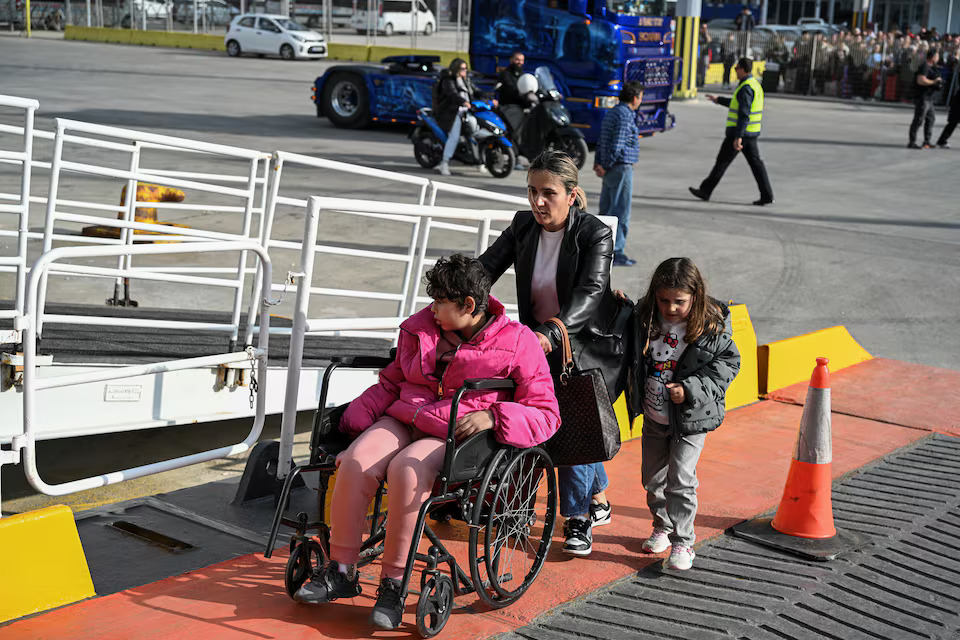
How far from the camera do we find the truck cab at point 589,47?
698 inches

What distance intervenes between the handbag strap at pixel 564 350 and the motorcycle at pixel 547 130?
39.6ft

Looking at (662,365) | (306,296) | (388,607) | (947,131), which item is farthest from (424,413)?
(947,131)

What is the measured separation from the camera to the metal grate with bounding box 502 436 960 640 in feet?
13.5

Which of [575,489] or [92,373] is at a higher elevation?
[92,373]

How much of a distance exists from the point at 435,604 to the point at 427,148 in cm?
1321

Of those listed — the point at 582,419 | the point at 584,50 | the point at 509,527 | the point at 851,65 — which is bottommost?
the point at 509,527

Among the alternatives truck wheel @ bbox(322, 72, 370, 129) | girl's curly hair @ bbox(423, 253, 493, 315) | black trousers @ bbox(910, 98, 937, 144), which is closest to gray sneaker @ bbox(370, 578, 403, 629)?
girl's curly hair @ bbox(423, 253, 493, 315)

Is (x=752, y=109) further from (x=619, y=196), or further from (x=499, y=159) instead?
(x=619, y=196)

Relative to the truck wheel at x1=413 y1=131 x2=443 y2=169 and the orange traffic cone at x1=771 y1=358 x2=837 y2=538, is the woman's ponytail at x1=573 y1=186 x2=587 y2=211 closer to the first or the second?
the orange traffic cone at x1=771 y1=358 x2=837 y2=538

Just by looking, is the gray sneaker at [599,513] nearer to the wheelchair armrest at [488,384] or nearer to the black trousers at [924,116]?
the wheelchair armrest at [488,384]

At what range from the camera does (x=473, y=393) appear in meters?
4.10

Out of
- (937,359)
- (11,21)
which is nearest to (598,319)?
(937,359)

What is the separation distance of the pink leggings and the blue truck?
14630mm

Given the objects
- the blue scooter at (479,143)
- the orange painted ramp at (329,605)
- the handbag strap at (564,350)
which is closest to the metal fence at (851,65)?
the blue scooter at (479,143)
